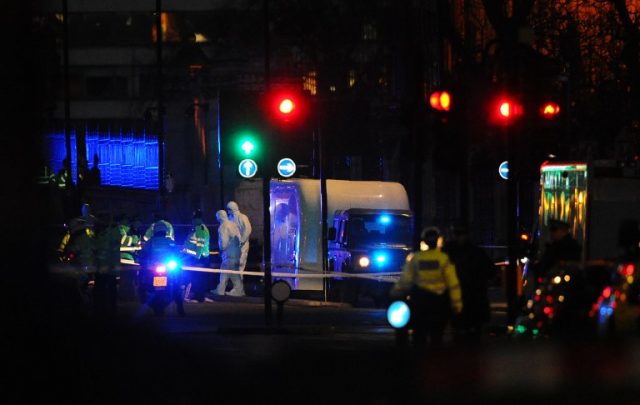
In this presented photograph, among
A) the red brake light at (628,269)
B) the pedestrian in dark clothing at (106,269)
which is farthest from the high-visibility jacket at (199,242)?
the red brake light at (628,269)

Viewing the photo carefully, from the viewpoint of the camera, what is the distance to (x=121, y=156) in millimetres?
62062

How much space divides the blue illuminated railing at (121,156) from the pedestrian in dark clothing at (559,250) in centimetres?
4015

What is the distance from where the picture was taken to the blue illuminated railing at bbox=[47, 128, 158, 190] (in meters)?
59.3

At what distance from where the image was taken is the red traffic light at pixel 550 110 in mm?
21239

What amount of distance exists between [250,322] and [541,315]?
38.7 ft

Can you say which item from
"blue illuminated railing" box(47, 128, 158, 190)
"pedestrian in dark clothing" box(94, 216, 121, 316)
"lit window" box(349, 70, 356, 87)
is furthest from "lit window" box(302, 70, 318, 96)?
"pedestrian in dark clothing" box(94, 216, 121, 316)

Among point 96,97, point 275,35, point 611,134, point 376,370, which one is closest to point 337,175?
point 275,35

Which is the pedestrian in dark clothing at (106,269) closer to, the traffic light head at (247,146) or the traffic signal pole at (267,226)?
the traffic signal pole at (267,226)

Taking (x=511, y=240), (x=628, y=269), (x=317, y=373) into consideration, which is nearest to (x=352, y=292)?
(x=511, y=240)

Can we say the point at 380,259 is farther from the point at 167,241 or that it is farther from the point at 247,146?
the point at 247,146

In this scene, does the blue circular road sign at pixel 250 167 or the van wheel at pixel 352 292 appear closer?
the blue circular road sign at pixel 250 167

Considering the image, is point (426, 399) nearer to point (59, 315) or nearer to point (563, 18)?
point (59, 315)

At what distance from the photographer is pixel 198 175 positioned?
51.8m

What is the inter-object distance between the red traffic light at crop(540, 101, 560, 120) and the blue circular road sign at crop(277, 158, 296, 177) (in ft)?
14.1
